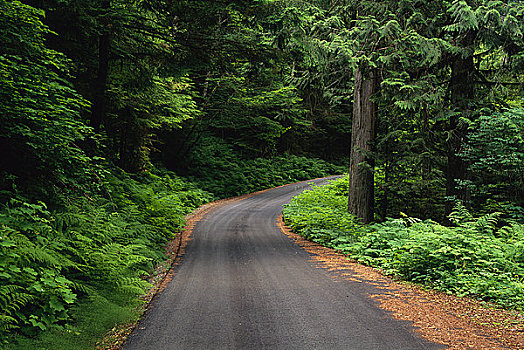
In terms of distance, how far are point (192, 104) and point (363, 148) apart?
10.0 m

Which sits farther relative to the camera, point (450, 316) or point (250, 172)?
Answer: point (250, 172)

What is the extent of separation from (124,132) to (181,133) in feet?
24.4

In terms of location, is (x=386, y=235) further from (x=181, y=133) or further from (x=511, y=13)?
(x=181, y=133)

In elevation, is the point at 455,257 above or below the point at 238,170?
below

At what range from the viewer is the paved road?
4.31m

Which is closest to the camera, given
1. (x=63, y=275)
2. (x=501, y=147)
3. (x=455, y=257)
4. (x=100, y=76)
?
(x=63, y=275)

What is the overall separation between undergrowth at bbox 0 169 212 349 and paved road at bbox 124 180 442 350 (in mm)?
645

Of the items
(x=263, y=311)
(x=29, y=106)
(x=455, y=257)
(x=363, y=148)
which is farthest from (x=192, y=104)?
(x=455, y=257)

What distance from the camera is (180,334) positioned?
458cm

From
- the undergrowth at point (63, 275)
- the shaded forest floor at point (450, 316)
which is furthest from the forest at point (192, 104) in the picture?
the shaded forest floor at point (450, 316)

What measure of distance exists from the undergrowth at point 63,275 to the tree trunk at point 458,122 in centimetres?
921

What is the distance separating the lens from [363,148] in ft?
38.0

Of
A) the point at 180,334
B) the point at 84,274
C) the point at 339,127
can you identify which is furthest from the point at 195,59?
the point at 339,127

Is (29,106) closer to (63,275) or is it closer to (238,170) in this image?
(63,275)
